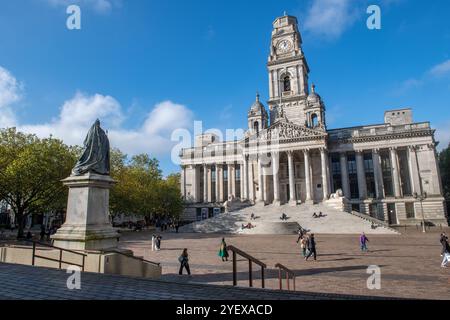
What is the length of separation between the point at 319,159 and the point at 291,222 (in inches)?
872

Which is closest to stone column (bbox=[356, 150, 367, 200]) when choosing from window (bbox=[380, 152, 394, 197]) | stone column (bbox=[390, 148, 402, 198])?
window (bbox=[380, 152, 394, 197])

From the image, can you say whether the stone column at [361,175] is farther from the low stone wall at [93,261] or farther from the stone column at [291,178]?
the low stone wall at [93,261]

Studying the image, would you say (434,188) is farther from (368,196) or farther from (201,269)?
(201,269)

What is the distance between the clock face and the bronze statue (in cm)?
6252

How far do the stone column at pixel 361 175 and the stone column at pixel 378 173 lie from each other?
1906 mm

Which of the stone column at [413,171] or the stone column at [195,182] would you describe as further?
the stone column at [195,182]

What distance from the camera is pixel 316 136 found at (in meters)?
52.2

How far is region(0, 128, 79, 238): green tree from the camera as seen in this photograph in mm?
28141

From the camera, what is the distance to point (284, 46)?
6619cm

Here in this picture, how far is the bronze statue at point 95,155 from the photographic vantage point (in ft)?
33.7

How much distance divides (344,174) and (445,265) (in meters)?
42.8

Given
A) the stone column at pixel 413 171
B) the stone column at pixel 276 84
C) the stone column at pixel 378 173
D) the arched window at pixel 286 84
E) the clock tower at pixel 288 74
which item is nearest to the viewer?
the stone column at pixel 413 171

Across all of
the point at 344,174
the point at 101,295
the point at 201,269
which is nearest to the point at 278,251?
the point at 201,269

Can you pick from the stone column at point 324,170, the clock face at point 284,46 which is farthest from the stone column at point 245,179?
the clock face at point 284,46
